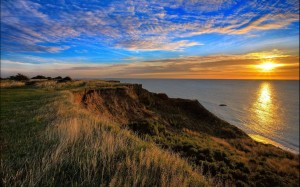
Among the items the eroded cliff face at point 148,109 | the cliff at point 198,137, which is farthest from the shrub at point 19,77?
the cliff at point 198,137

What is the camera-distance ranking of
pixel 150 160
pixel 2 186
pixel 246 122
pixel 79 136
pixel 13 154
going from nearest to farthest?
pixel 2 186
pixel 150 160
pixel 13 154
pixel 79 136
pixel 246 122

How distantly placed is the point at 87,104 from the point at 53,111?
11.2 meters

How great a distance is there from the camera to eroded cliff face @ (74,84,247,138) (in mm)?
25003

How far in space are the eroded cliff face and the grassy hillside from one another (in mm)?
203

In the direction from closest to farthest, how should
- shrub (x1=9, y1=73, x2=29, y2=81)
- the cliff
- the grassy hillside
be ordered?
the grassy hillside
the cliff
shrub (x1=9, y1=73, x2=29, y2=81)

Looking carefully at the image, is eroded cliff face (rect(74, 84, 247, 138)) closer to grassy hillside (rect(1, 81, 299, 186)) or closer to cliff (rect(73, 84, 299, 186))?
cliff (rect(73, 84, 299, 186))

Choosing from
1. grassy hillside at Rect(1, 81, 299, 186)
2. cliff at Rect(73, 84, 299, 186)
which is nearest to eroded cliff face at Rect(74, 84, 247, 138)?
cliff at Rect(73, 84, 299, 186)

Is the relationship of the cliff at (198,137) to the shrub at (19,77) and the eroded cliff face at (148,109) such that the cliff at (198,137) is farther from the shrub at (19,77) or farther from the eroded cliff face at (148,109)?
the shrub at (19,77)

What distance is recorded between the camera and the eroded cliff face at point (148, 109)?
2500 cm

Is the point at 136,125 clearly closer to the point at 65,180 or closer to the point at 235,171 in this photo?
the point at 235,171

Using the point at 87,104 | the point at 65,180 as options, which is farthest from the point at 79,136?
the point at 87,104

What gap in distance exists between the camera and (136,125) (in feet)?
70.5

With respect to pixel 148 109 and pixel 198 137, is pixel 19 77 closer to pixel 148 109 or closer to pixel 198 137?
A: pixel 148 109

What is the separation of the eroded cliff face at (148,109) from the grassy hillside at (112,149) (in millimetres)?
203
